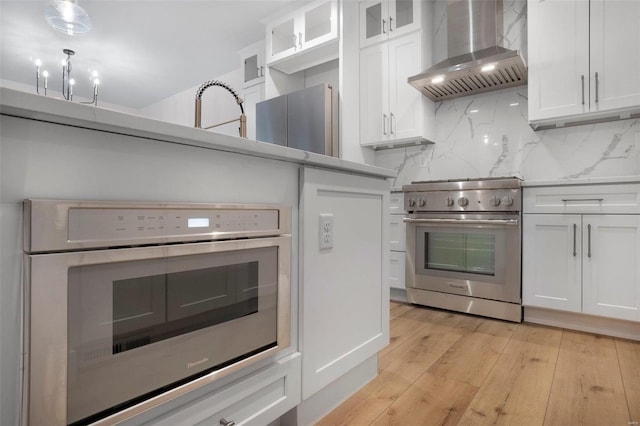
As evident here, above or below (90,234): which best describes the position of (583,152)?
above

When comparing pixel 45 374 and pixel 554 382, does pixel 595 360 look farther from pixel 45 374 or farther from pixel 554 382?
pixel 45 374

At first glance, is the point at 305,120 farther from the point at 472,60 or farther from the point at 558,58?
the point at 558,58

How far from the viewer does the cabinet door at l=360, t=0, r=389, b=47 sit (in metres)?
3.13

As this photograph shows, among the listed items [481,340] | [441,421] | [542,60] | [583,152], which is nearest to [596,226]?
[583,152]

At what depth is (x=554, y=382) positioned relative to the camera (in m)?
1.50

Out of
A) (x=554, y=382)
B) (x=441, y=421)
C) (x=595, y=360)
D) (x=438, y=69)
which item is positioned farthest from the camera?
(x=438, y=69)

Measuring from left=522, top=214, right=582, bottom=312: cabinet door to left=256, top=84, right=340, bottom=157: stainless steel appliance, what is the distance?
168cm

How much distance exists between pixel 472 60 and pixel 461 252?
1412 millimetres

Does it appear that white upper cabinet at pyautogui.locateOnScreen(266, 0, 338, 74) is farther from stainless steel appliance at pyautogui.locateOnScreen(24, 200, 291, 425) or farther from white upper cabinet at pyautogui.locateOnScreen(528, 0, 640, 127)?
stainless steel appliance at pyautogui.locateOnScreen(24, 200, 291, 425)

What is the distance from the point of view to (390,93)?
3.13 m

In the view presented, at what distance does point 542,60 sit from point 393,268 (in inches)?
73.2

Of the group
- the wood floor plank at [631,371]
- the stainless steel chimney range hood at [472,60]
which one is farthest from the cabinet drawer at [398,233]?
the wood floor plank at [631,371]

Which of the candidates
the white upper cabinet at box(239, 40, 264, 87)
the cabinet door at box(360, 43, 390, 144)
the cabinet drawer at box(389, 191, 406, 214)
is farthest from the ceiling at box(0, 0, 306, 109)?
the cabinet drawer at box(389, 191, 406, 214)

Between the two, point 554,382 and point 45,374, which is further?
A: point 554,382
